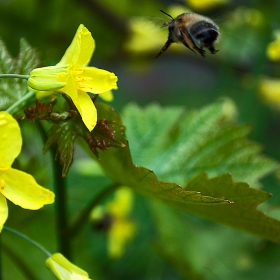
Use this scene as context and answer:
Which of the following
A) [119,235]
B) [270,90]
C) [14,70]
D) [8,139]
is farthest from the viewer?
[270,90]

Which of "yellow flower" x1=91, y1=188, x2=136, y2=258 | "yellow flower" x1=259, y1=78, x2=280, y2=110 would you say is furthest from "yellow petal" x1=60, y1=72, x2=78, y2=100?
"yellow flower" x1=259, y1=78, x2=280, y2=110

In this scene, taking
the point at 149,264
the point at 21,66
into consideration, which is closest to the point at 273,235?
the point at 21,66

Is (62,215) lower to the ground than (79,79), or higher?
lower

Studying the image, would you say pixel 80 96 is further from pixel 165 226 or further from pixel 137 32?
pixel 137 32

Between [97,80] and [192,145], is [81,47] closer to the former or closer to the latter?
[97,80]

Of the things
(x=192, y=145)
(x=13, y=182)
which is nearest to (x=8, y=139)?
(x=13, y=182)

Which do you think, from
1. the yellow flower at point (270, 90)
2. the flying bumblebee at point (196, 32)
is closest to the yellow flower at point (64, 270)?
the flying bumblebee at point (196, 32)
